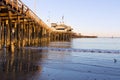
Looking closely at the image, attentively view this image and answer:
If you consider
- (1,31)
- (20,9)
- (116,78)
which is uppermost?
(20,9)

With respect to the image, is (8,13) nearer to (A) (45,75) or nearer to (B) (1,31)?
(B) (1,31)

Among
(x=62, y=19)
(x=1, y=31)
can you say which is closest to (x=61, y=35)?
(x=62, y=19)

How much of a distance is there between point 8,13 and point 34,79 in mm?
14707

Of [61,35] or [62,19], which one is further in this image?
[62,19]

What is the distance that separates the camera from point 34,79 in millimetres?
11055

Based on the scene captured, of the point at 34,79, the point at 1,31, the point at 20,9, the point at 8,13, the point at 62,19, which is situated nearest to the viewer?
the point at 34,79

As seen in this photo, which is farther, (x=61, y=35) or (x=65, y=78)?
(x=61, y=35)

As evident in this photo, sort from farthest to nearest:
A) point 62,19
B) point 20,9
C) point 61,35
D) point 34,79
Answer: point 62,19
point 61,35
point 20,9
point 34,79

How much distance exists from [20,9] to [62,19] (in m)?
94.2

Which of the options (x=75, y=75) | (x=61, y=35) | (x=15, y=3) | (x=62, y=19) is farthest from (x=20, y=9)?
(x=62, y=19)

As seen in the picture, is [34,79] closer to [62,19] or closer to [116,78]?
[116,78]

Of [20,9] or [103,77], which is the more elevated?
[20,9]

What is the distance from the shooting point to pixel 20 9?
1110 inches

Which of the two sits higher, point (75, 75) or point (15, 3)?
point (15, 3)
